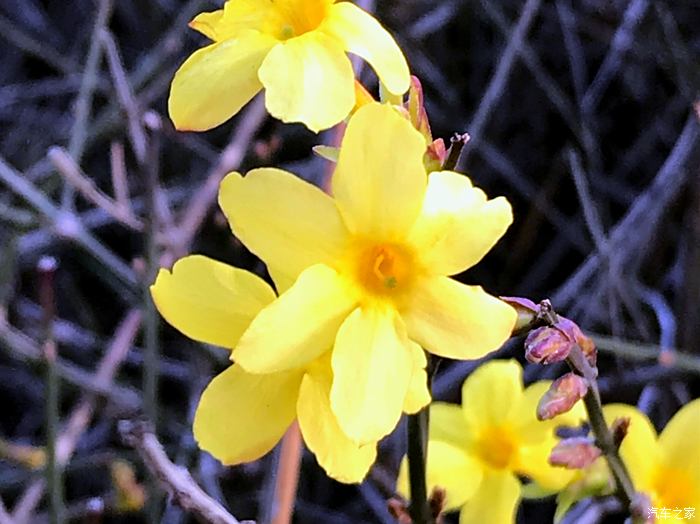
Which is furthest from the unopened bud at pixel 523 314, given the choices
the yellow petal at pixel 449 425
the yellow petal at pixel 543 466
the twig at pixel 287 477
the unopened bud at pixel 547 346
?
the twig at pixel 287 477

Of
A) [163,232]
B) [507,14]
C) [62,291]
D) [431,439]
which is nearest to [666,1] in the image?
[507,14]

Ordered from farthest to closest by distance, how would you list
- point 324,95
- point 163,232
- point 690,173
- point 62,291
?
point 62,291
point 690,173
point 163,232
point 324,95

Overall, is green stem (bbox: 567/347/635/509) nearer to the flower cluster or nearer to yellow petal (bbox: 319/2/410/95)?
the flower cluster

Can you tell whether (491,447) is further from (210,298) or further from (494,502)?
(210,298)

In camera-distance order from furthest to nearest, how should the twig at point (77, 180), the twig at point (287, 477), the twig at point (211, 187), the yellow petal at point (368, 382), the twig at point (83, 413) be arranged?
the twig at point (211, 187)
the twig at point (83, 413)
the twig at point (77, 180)
the twig at point (287, 477)
the yellow petal at point (368, 382)

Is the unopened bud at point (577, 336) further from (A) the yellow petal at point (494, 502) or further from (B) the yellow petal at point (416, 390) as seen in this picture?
(A) the yellow petal at point (494, 502)

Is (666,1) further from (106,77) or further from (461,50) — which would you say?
(106,77)
